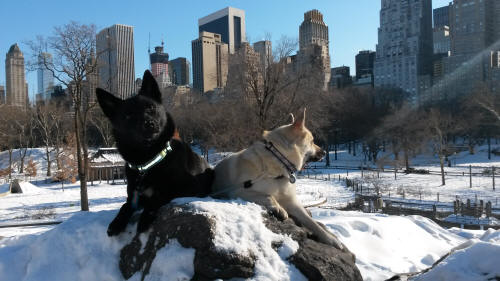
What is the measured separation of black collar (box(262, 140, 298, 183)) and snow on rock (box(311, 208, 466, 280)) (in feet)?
6.53

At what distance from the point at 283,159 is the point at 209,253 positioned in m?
1.28

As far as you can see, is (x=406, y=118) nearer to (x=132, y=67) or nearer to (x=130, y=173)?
(x=132, y=67)

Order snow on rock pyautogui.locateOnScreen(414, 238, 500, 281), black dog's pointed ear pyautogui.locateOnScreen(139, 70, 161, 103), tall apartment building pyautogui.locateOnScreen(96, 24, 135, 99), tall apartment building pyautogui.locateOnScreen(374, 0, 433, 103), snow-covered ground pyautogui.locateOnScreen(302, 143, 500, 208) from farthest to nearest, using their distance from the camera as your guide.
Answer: tall apartment building pyautogui.locateOnScreen(374, 0, 433, 103), snow-covered ground pyautogui.locateOnScreen(302, 143, 500, 208), tall apartment building pyautogui.locateOnScreen(96, 24, 135, 99), snow on rock pyautogui.locateOnScreen(414, 238, 500, 281), black dog's pointed ear pyautogui.locateOnScreen(139, 70, 161, 103)

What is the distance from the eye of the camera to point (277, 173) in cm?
400

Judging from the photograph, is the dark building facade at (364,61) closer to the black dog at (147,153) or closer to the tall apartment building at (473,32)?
the tall apartment building at (473,32)

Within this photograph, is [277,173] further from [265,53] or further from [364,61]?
[364,61]

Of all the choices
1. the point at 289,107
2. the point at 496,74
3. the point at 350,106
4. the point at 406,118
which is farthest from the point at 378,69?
the point at 289,107

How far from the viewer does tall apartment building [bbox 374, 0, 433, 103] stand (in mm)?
108312

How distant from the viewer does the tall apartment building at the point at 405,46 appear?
10831cm

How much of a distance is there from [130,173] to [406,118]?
→ 1924 inches

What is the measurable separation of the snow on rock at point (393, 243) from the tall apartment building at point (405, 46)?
96846 millimetres

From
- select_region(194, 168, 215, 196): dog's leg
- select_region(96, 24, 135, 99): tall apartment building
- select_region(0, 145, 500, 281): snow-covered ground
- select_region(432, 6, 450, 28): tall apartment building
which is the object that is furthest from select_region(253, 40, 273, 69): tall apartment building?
select_region(432, 6, 450, 28): tall apartment building

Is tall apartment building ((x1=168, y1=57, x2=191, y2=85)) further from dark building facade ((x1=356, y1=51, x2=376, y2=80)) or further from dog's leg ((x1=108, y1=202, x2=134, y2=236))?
dog's leg ((x1=108, y1=202, x2=134, y2=236))

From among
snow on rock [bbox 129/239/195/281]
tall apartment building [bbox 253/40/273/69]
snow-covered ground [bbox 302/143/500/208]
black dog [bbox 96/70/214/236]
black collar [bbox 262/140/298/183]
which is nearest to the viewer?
snow on rock [bbox 129/239/195/281]
